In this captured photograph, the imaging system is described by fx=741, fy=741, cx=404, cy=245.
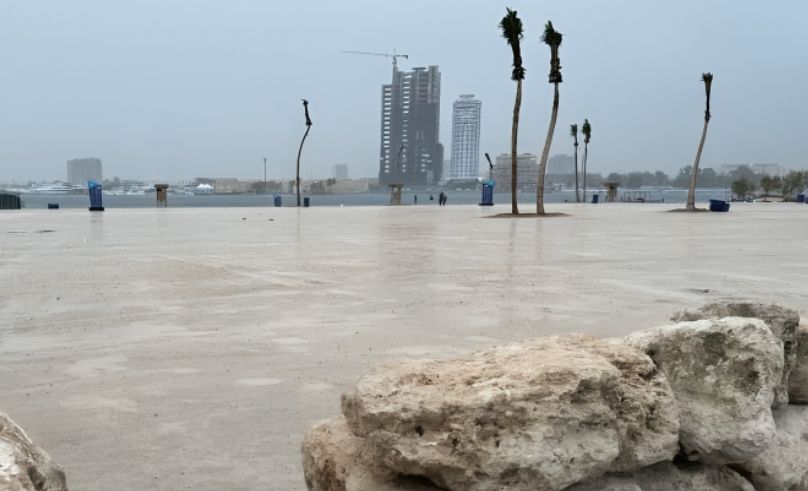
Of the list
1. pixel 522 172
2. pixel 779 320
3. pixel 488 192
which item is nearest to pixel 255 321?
pixel 779 320

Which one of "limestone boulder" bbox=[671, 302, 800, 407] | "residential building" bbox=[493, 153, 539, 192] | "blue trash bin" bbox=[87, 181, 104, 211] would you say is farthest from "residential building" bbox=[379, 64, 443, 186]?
"limestone boulder" bbox=[671, 302, 800, 407]

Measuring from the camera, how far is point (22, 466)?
7.33ft

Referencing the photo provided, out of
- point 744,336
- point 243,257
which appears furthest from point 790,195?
point 744,336

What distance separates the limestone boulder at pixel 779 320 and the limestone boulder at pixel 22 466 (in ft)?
9.73

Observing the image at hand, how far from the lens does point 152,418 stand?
13.9 feet

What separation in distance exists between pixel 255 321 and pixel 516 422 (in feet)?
16.0

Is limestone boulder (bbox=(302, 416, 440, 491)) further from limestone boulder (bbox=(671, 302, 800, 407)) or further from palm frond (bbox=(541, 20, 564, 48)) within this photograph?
palm frond (bbox=(541, 20, 564, 48))

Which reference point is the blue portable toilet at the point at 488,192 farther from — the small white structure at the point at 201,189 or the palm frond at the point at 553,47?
the small white structure at the point at 201,189

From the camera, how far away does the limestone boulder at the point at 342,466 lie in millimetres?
2664

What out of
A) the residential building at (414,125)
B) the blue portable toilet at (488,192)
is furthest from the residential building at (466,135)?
the blue portable toilet at (488,192)

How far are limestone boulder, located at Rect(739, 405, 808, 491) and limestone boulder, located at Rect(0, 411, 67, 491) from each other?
8.68 feet

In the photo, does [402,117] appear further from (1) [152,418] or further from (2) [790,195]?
(1) [152,418]

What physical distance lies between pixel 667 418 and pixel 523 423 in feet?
2.29

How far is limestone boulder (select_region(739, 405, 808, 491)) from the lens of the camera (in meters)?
3.08
